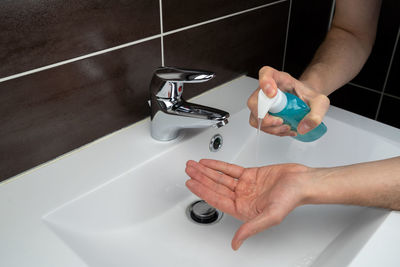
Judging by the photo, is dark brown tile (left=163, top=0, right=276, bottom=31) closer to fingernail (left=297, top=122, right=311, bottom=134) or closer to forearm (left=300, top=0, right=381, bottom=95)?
forearm (left=300, top=0, right=381, bottom=95)

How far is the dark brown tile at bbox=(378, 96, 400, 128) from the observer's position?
113 cm

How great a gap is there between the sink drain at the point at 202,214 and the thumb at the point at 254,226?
0.60 feet

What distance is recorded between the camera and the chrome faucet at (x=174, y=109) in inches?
24.5

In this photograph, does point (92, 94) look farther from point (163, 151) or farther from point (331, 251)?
point (331, 251)

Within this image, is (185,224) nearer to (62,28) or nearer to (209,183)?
(209,183)

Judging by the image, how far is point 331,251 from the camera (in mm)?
560

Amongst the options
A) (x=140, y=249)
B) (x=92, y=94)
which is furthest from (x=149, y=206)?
(x=92, y=94)

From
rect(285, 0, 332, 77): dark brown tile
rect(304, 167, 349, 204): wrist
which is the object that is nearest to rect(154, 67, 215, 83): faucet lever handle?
rect(304, 167, 349, 204): wrist

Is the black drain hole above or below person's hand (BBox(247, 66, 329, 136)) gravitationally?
below

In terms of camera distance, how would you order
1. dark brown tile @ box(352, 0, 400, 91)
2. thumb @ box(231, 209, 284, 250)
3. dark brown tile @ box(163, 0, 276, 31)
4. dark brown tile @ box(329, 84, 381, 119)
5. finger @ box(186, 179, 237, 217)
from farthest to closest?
dark brown tile @ box(329, 84, 381, 119) < dark brown tile @ box(352, 0, 400, 91) < dark brown tile @ box(163, 0, 276, 31) < finger @ box(186, 179, 237, 217) < thumb @ box(231, 209, 284, 250)

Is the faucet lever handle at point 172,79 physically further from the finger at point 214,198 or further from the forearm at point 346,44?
the forearm at point 346,44

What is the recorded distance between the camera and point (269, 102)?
0.56 meters

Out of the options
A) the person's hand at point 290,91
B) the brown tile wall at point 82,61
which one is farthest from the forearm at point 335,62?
the brown tile wall at point 82,61

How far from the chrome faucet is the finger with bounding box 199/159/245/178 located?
2.7 inches
